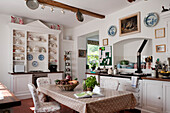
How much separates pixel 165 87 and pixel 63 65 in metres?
4.62

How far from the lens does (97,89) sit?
205cm

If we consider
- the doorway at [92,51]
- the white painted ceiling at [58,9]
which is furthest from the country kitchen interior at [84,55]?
the doorway at [92,51]

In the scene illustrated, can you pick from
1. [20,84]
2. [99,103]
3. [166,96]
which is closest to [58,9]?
[20,84]

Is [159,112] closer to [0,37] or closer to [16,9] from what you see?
[16,9]

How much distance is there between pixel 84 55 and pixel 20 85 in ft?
10.8

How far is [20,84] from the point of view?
4621mm

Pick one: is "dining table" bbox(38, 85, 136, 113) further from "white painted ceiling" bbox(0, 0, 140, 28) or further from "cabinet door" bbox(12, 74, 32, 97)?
"cabinet door" bbox(12, 74, 32, 97)

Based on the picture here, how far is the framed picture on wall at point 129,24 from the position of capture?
12.8 feet

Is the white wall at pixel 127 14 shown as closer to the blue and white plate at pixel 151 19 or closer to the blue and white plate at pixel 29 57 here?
the blue and white plate at pixel 151 19

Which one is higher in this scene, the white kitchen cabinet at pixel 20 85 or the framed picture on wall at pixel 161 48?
the framed picture on wall at pixel 161 48

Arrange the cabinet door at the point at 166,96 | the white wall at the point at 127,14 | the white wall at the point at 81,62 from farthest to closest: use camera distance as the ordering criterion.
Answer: the white wall at the point at 81,62 → the white wall at the point at 127,14 → the cabinet door at the point at 166,96

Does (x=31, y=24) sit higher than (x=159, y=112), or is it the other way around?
(x=31, y=24)

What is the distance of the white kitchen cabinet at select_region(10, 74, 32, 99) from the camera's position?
4.49 meters

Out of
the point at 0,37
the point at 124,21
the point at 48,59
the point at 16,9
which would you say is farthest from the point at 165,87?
the point at 0,37
